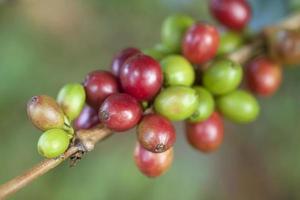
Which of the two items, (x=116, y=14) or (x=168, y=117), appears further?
(x=116, y=14)

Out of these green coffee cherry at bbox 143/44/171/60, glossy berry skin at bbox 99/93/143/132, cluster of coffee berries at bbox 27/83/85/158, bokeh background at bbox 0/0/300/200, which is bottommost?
bokeh background at bbox 0/0/300/200

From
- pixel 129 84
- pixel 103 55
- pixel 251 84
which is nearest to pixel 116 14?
pixel 103 55

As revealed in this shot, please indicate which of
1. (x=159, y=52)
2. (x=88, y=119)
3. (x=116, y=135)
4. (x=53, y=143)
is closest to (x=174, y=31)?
(x=159, y=52)

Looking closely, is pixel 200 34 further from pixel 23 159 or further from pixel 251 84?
pixel 23 159

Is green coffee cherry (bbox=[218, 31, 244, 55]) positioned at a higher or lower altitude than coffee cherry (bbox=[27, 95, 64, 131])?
lower

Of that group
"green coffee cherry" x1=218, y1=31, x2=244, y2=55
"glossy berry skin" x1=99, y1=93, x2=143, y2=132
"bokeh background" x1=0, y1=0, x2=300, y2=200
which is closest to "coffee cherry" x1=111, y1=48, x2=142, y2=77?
"glossy berry skin" x1=99, y1=93, x2=143, y2=132

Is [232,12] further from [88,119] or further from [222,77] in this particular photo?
[88,119]

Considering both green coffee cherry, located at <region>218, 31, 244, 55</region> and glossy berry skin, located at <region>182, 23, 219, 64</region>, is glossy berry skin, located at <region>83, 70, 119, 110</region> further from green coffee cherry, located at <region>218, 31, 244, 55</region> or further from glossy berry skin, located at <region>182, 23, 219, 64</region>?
green coffee cherry, located at <region>218, 31, 244, 55</region>
